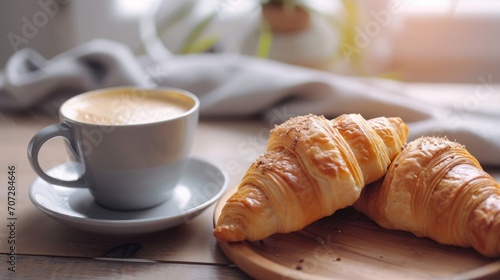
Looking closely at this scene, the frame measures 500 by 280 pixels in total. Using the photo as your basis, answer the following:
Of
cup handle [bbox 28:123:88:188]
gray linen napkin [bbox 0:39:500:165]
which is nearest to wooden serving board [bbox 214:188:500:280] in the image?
cup handle [bbox 28:123:88:188]

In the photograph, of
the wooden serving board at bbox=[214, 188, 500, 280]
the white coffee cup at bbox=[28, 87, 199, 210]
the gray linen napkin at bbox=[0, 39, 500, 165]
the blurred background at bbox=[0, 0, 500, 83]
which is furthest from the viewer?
the blurred background at bbox=[0, 0, 500, 83]

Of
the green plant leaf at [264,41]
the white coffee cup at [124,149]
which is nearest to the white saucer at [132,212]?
the white coffee cup at [124,149]

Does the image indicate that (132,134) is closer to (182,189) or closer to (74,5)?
(182,189)

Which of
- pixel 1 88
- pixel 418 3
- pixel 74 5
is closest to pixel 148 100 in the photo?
pixel 1 88

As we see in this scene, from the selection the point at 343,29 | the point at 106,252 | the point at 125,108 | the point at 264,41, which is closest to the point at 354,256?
the point at 106,252

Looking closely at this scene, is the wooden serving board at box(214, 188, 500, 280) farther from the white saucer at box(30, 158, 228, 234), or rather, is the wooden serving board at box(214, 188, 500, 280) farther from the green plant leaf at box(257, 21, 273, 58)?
the green plant leaf at box(257, 21, 273, 58)

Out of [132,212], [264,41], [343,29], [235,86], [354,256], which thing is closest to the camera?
[354,256]

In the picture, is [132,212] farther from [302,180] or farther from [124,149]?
[302,180]
